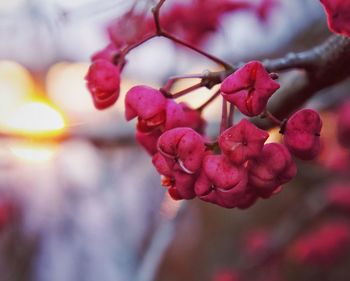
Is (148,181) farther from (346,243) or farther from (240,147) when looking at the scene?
(240,147)

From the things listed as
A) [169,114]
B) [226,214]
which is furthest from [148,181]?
[169,114]

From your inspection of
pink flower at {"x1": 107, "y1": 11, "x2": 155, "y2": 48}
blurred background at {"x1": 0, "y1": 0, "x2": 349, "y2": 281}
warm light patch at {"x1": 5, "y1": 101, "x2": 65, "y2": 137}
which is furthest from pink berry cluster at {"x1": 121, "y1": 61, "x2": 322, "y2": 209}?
warm light patch at {"x1": 5, "y1": 101, "x2": 65, "y2": 137}

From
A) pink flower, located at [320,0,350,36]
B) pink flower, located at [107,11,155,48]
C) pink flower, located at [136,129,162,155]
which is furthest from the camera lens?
pink flower, located at [107,11,155,48]

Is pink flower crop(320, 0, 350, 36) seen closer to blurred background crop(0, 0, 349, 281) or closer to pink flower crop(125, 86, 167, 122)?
pink flower crop(125, 86, 167, 122)

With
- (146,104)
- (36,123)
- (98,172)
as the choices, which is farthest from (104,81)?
(98,172)

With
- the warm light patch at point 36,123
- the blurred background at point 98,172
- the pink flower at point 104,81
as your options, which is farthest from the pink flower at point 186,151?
the warm light patch at point 36,123

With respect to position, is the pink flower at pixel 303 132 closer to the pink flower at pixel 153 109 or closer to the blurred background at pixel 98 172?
the pink flower at pixel 153 109
